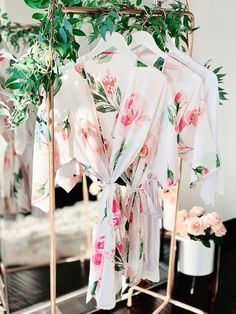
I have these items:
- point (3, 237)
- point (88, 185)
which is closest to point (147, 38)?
point (88, 185)

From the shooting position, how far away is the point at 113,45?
143 cm

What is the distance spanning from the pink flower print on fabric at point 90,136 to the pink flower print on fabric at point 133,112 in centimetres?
11

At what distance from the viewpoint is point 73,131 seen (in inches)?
57.5

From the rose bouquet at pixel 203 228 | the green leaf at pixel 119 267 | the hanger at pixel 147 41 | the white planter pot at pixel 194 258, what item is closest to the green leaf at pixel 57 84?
the hanger at pixel 147 41

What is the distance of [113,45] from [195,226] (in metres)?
1.15

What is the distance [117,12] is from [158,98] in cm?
31

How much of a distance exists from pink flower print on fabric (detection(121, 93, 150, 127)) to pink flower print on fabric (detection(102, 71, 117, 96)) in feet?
0.25

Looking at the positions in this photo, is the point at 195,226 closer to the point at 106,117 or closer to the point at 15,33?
the point at 106,117

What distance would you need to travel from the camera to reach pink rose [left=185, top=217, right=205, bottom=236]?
2.19 m

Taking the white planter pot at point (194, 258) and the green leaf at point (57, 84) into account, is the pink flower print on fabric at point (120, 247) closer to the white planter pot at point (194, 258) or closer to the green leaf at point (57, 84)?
the green leaf at point (57, 84)

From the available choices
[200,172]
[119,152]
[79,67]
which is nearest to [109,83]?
[79,67]

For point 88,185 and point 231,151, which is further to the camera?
point 231,151

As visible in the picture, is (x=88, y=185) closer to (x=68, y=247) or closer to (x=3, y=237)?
(x=68, y=247)

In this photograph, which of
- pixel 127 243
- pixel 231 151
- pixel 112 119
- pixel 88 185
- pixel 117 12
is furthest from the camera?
pixel 231 151
